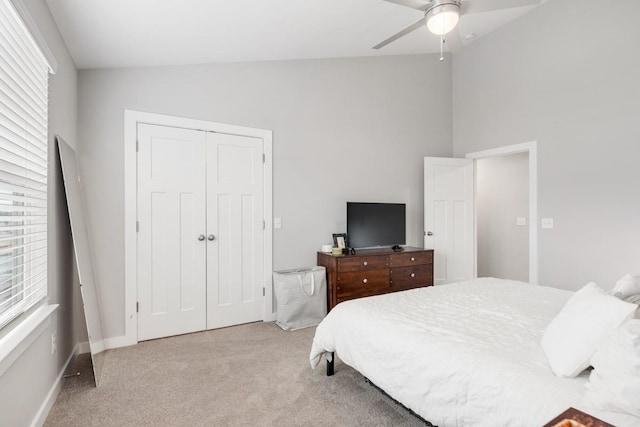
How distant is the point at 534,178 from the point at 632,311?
3097 millimetres

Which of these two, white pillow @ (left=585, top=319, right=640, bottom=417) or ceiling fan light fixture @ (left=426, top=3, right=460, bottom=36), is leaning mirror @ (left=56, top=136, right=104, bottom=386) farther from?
white pillow @ (left=585, top=319, right=640, bottom=417)

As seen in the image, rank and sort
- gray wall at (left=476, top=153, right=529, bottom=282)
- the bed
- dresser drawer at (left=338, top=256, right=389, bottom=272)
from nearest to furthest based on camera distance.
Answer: the bed → dresser drawer at (left=338, top=256, right=389, bottom=272) → gray wall at (left=476, top=153, right=529, bottom=282)

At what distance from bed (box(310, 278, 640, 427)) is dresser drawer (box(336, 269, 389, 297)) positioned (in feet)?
4.27

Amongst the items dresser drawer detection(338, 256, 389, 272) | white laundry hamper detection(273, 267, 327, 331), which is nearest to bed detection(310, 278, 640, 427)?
white laundry hamper detection(273, 267, 327, 331)

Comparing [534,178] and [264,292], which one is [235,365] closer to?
[264,292]

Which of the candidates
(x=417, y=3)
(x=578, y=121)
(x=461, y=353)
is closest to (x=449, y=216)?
(x=578, y=121)

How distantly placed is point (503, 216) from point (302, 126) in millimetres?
3444

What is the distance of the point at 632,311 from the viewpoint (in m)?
1.30

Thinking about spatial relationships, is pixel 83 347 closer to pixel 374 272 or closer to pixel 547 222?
pixel 374 272

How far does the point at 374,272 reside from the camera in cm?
394

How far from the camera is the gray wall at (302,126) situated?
3.08m

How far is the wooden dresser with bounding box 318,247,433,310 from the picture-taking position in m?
3.75

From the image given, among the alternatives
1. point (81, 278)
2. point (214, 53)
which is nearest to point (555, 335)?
point (81, 278)

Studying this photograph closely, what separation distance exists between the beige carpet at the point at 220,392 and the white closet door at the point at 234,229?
613 mm
